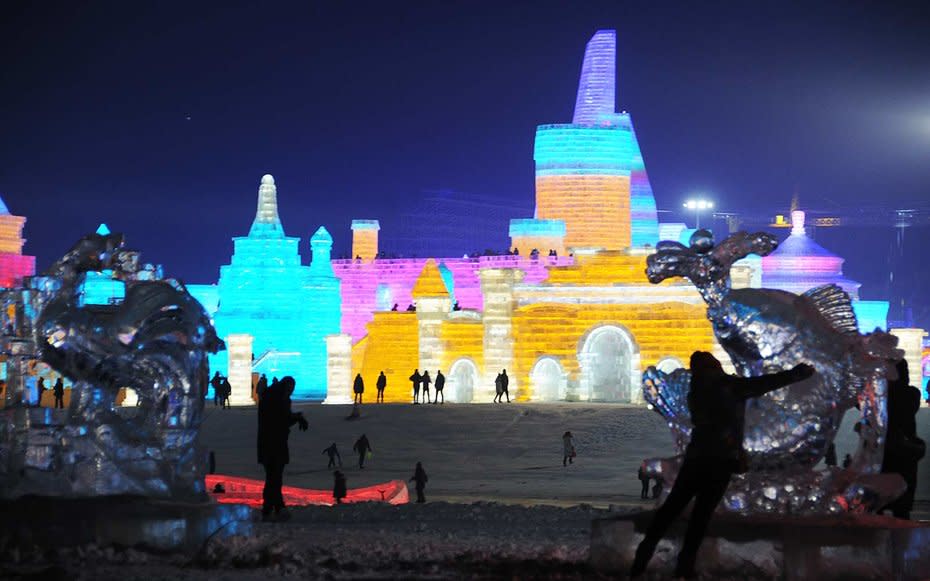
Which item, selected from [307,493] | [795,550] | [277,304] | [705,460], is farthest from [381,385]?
[705,460]

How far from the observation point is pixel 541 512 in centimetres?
1416

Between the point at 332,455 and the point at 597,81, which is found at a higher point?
the point at 597,81

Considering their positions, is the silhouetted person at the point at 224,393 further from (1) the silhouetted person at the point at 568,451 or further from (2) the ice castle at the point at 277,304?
(2) the ice castle at the point at 277,304

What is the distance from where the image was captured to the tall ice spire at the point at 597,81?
192 feet

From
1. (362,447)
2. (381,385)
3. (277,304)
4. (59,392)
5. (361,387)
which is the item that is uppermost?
(277,304)

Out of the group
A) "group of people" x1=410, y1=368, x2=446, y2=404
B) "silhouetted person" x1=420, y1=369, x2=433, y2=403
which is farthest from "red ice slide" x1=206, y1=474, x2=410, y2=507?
"silhouetted person" x1=420, y1=369, x2=433, y2=403

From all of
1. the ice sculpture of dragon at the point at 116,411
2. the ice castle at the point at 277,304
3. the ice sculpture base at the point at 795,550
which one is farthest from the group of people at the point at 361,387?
the ice sculpture base at the point at 795,550

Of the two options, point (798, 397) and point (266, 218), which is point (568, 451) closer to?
point (798, 397)

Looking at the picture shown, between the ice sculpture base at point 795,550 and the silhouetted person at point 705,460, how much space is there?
46cm

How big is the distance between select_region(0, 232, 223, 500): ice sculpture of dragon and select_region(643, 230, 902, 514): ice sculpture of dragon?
3162 mm

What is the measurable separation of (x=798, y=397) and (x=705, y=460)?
2.18m

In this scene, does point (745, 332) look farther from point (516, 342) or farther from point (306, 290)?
point (306, 290)

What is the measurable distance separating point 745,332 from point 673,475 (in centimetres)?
135

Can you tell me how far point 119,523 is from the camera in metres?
9.95
